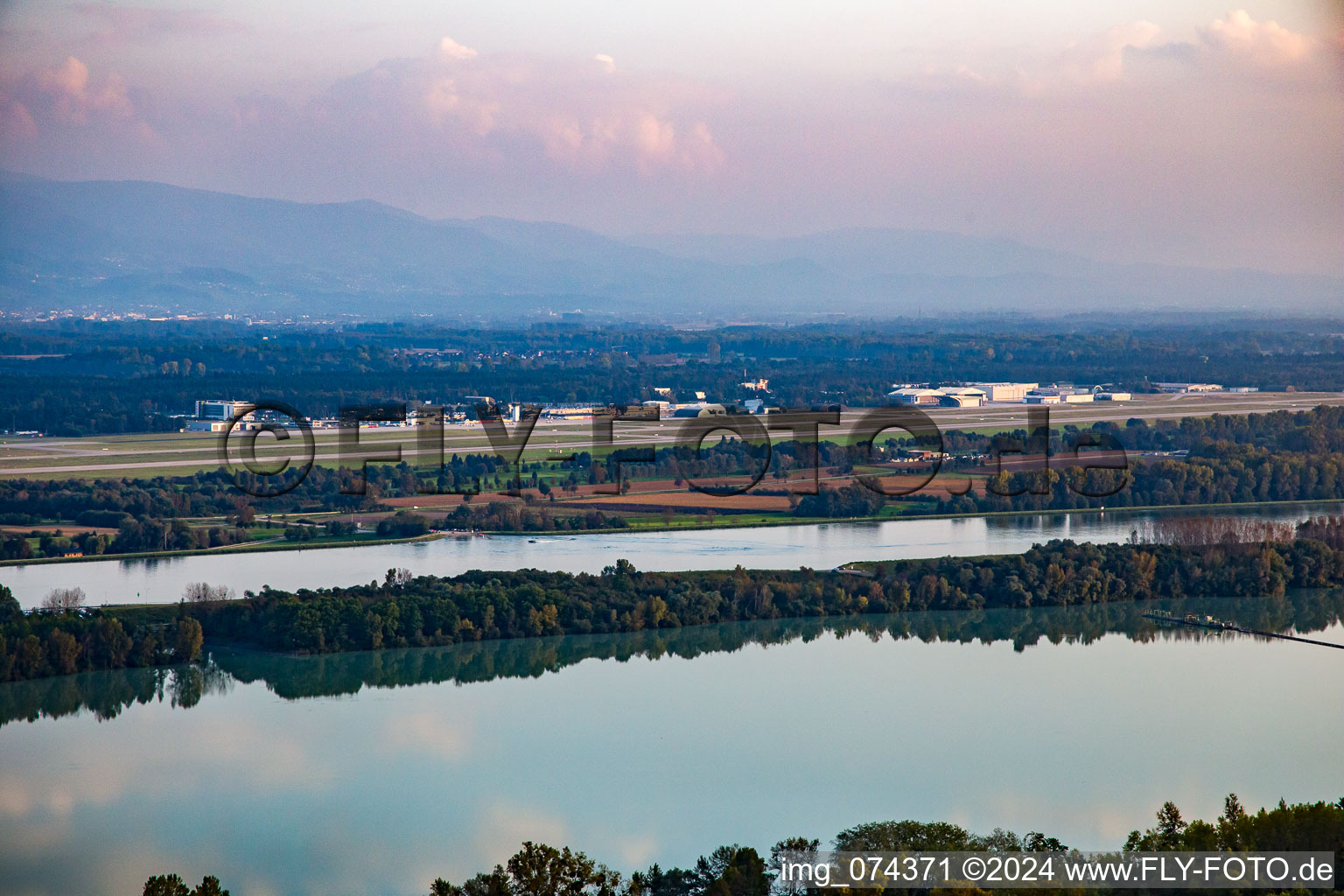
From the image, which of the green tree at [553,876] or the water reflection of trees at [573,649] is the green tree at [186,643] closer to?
the water reflection of trees at [573,649]

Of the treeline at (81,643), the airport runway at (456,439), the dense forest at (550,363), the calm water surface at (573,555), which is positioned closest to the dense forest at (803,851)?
the treeline at (81,643)

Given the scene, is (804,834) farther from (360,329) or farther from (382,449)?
(360,329)

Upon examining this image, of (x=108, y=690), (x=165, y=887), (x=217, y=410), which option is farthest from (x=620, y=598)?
(x=217, y=410)

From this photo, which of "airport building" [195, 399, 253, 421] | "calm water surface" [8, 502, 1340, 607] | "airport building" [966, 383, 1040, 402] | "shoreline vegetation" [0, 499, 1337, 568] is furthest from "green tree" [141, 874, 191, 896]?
"airport building" [966, 383, 1040, 402]

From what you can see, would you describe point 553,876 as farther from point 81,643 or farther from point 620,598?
point 620,598

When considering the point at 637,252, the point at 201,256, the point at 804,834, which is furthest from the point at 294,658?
the point at 637,252

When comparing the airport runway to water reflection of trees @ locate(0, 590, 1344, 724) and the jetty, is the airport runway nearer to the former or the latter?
water reflection of trees @ locate(0, 590, 1344, 724)
